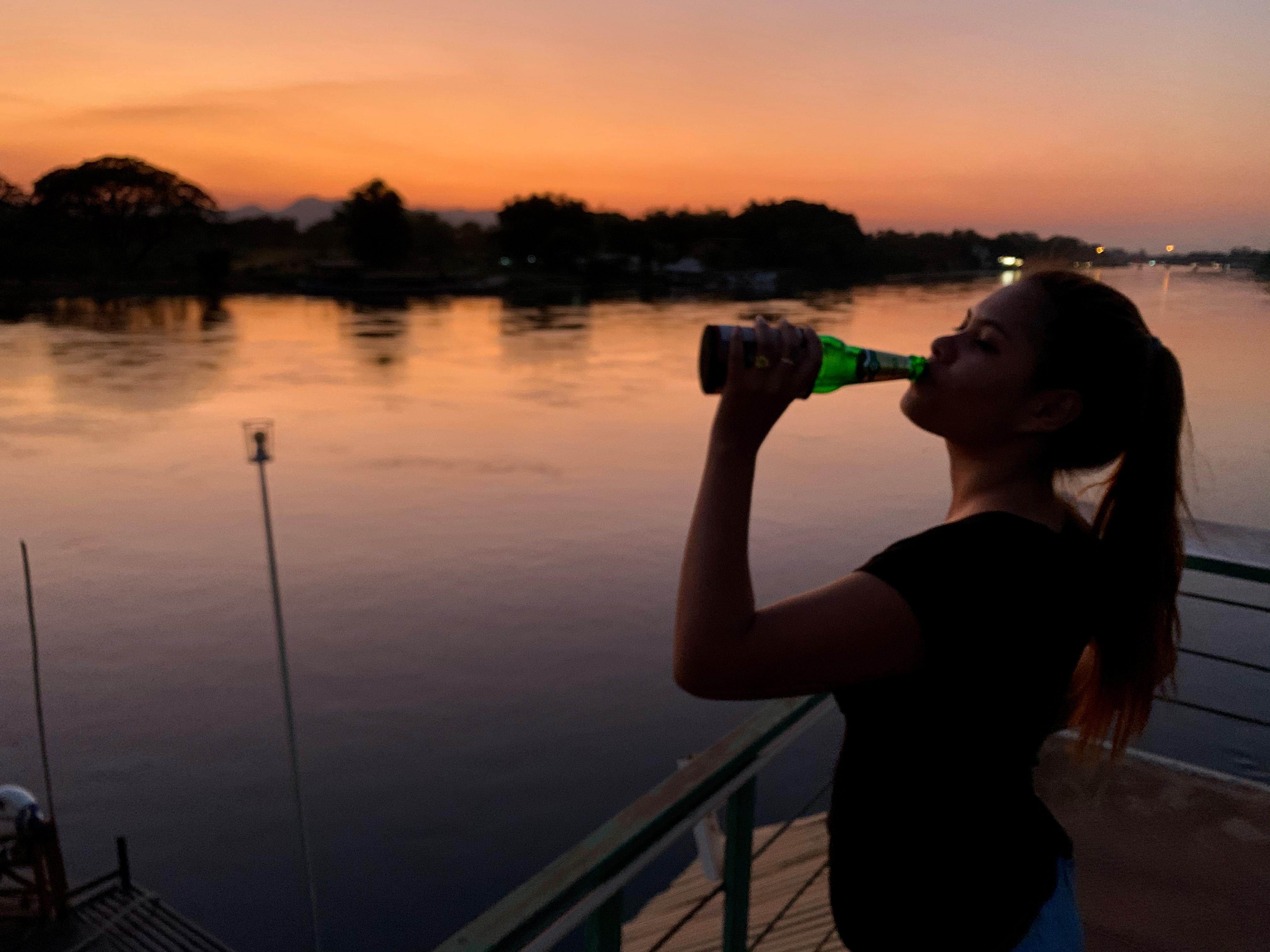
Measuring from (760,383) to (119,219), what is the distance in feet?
364

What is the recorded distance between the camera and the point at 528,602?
103 feet

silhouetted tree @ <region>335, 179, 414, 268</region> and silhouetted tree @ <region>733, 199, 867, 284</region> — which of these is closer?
silhouetted tree @ <region>335, 179, 414, 268</region>

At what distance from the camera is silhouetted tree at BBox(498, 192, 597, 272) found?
10612 cm

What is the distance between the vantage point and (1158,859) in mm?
2768

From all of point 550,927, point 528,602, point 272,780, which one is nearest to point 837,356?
point 550,927

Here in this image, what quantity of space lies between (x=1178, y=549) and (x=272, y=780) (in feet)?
86.2

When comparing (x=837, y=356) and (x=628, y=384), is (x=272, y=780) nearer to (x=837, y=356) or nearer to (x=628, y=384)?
(x=837, y=356)

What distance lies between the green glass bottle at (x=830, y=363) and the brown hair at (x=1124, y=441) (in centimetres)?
18

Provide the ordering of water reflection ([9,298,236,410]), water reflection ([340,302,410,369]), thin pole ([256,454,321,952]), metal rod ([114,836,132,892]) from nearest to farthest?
metal rod ([114,836,132,892])
thin pole ([256,454,321,952])
water reflection ([9,298,236,410])
water reflection ([340,302,410,369])

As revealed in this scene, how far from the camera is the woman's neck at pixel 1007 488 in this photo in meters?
1.07

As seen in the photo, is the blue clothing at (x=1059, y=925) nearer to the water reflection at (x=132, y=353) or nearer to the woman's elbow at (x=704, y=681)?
the woman's elbow at (x=704, y=681)

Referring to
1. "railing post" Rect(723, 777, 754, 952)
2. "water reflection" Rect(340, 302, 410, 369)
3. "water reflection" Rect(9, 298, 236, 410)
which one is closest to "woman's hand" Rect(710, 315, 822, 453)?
"railing post" Rect(723, 777, 754, 952)

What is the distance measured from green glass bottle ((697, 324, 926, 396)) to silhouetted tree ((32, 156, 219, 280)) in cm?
10696

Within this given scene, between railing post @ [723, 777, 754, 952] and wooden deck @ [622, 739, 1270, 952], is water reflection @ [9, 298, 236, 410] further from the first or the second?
railing post @ [723, 777, 754, 952]
